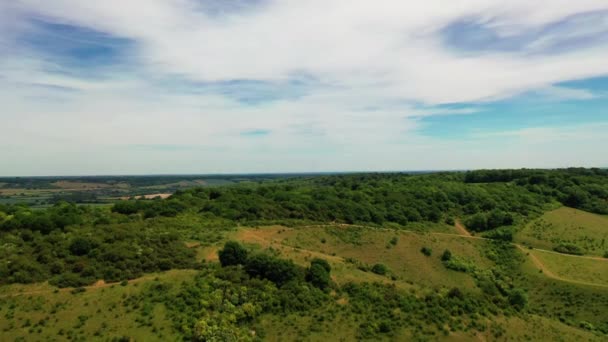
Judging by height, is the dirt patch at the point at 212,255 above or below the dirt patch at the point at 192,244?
below

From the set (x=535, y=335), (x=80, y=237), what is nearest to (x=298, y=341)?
(x=535, y=335)

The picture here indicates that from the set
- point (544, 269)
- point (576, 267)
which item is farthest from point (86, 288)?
point (576, 267)

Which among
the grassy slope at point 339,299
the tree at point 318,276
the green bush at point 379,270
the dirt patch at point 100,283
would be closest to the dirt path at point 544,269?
the grassy slope at point 339,299

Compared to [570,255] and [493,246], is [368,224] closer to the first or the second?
[493,246]

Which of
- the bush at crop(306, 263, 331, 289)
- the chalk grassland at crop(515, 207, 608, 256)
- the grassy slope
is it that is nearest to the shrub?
the grassy slope

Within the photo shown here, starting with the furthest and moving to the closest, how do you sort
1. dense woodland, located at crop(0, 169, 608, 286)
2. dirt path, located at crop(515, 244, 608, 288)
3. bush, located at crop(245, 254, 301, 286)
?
dirt path, located at crop(515, 244, 608, 288) < dense woodland, located at crop(0, 169, 608, 286) < bush, located at crop(245, 254, 301, 286)

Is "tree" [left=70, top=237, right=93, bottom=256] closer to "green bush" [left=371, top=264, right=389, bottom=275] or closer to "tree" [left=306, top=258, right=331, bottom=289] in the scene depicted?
"tree" [left=306, top=258, right=331, bottom=289]

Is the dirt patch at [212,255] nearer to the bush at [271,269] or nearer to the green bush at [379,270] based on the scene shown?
the bush at [271,269]
